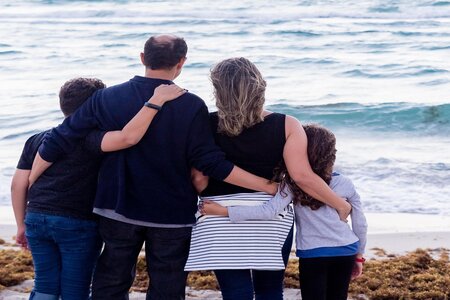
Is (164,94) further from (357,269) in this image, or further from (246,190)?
(357,269)

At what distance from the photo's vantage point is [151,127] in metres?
3.36

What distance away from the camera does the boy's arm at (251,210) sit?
3.45 meters

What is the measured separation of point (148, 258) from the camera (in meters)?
3.55

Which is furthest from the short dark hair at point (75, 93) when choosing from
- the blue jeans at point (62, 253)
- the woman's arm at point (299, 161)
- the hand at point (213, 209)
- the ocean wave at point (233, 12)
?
the ocean wave at point (233, 12)

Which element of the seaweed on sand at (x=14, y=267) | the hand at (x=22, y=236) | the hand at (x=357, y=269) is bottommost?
the seaweed on sand at (x=14, y=267)

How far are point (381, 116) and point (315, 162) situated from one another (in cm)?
1116

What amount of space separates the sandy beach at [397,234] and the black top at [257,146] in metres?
1.58

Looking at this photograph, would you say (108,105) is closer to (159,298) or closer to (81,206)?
(81,206)

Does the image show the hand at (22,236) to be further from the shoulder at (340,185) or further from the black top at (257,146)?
the shoulder at (340,185)

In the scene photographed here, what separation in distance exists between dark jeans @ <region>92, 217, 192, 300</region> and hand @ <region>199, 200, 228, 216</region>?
0.11 meters

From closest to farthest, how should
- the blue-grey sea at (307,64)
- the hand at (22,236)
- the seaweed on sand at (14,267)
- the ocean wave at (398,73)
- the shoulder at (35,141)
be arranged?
the shoulder at (35,141) → the hand at (22,236) → the seaweed on sand at (14,267) → the blue-grey sea at (307,64) → the ocean wave at (398,73)

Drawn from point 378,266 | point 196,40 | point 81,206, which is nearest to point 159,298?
point 81,206

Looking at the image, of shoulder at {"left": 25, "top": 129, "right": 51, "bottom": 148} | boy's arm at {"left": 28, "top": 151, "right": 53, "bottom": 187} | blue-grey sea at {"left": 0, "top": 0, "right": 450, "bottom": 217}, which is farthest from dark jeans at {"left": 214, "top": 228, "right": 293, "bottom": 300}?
blue-grey sea at {"left": 0, "top": 0, "right": 450, "bottom": 217}

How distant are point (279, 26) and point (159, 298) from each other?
26095 millimetres
